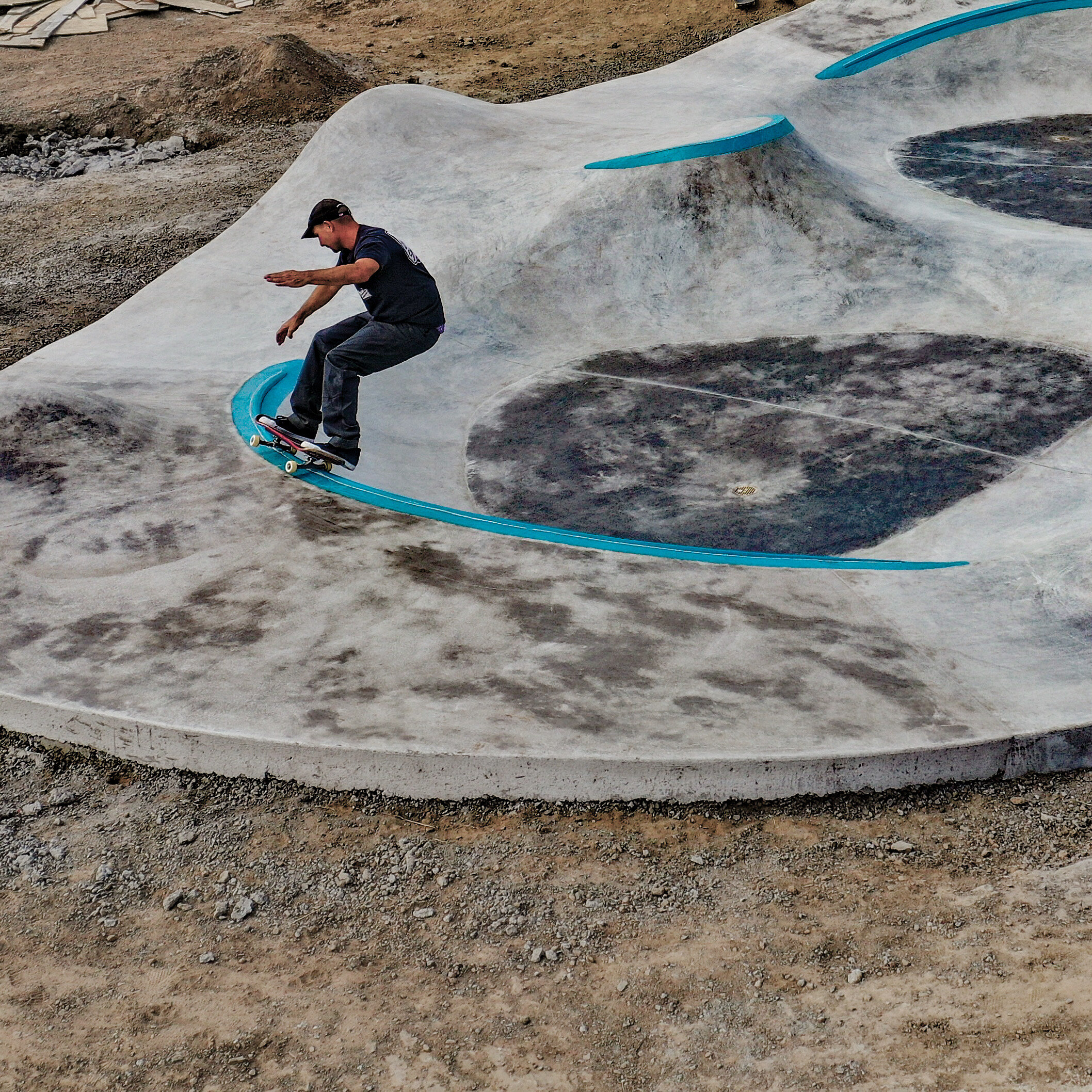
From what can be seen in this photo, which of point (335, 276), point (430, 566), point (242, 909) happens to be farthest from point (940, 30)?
point (242, 909)

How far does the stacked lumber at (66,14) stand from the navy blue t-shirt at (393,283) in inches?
773

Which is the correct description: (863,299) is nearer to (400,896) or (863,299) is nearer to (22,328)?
(400,896)

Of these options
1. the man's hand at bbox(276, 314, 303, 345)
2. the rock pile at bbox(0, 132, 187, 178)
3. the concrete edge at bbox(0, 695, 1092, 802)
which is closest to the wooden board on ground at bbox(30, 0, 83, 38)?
the rock pile at bbox(0, 132, 187, 178)

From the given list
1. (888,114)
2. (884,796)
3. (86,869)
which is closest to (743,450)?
(884,796)

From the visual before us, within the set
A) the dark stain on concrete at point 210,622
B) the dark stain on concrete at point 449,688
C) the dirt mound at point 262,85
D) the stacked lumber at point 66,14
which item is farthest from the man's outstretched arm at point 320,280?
the stacked lumber at point 66,14

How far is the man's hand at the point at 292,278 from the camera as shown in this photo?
18.9 feet

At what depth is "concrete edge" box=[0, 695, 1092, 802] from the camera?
4488 mm

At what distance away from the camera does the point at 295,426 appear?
6.97 meters

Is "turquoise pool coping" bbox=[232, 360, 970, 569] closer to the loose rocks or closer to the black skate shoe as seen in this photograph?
the black skate shoe

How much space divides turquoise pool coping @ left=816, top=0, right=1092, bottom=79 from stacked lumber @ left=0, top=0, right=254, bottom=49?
1641 centimetres

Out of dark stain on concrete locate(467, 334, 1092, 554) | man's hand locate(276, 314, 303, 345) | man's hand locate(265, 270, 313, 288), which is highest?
man's hand locate(265, 270, 313, 288)

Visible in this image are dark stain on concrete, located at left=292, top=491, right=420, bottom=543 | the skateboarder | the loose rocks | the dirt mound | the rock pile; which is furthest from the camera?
the dirt mound

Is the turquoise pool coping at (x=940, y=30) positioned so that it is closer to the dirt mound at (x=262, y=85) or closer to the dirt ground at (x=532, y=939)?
the dirt mound at (x=262, y=85)

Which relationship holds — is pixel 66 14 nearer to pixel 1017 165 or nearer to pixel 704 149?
pixel 704 149
